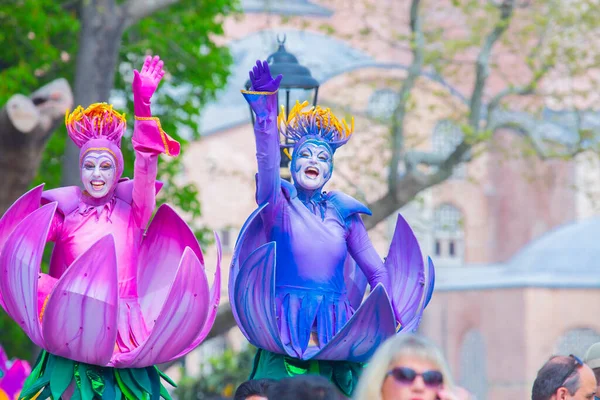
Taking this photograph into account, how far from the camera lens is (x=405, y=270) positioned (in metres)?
6.81

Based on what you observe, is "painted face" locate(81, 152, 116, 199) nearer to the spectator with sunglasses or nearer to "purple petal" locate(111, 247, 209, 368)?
"purple petal" locate(111, 247, 209, 368)

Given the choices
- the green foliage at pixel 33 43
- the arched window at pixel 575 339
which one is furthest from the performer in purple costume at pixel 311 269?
the arched window at pixel 575 339

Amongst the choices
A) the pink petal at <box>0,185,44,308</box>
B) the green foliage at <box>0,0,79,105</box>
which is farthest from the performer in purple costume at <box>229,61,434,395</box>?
the green foliage at <box>0,0,79,105</box>

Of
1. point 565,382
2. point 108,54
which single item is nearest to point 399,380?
point 565,382

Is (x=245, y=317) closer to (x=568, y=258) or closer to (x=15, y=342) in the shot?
(x=15, y=342)

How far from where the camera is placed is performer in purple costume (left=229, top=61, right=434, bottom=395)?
623 cm

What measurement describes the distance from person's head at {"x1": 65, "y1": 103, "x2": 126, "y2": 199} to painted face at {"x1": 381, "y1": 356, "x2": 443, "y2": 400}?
2.73 metres

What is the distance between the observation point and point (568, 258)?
36.3m

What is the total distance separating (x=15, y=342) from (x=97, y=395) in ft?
36.1

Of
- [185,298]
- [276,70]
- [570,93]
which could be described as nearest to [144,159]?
[185,298]

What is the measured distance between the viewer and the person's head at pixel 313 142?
6633 mm

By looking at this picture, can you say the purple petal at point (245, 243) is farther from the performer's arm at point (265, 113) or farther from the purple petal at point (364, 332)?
the purple petal at point (364, 332)

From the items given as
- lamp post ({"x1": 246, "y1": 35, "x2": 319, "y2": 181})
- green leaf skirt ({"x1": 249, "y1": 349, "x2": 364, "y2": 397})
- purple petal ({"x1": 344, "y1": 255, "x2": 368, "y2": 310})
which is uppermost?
lamp post ({"x1": 246, "y1": 35, "x2": 319, "y2": 181})

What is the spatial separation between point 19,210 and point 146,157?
0.73 m
